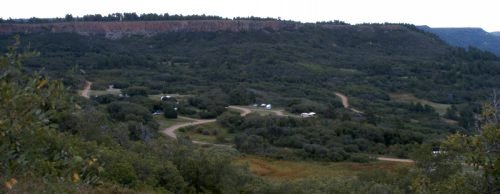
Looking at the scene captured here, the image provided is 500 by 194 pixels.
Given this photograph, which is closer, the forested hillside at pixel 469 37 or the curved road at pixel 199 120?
the curved road at pixel 199 120

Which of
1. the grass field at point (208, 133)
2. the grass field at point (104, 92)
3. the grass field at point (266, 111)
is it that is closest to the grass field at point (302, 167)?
the grass field at point (208, 133)

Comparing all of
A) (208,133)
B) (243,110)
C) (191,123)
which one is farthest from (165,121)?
(243,110)

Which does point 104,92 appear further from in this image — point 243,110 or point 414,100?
point 414,100

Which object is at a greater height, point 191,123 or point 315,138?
point 191,123

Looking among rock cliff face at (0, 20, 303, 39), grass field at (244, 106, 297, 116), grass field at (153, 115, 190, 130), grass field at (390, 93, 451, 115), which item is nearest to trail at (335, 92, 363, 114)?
grass field at (390, 93, 451, 115)

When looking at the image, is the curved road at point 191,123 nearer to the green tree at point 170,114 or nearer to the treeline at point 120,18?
the green tree at point 170,114
